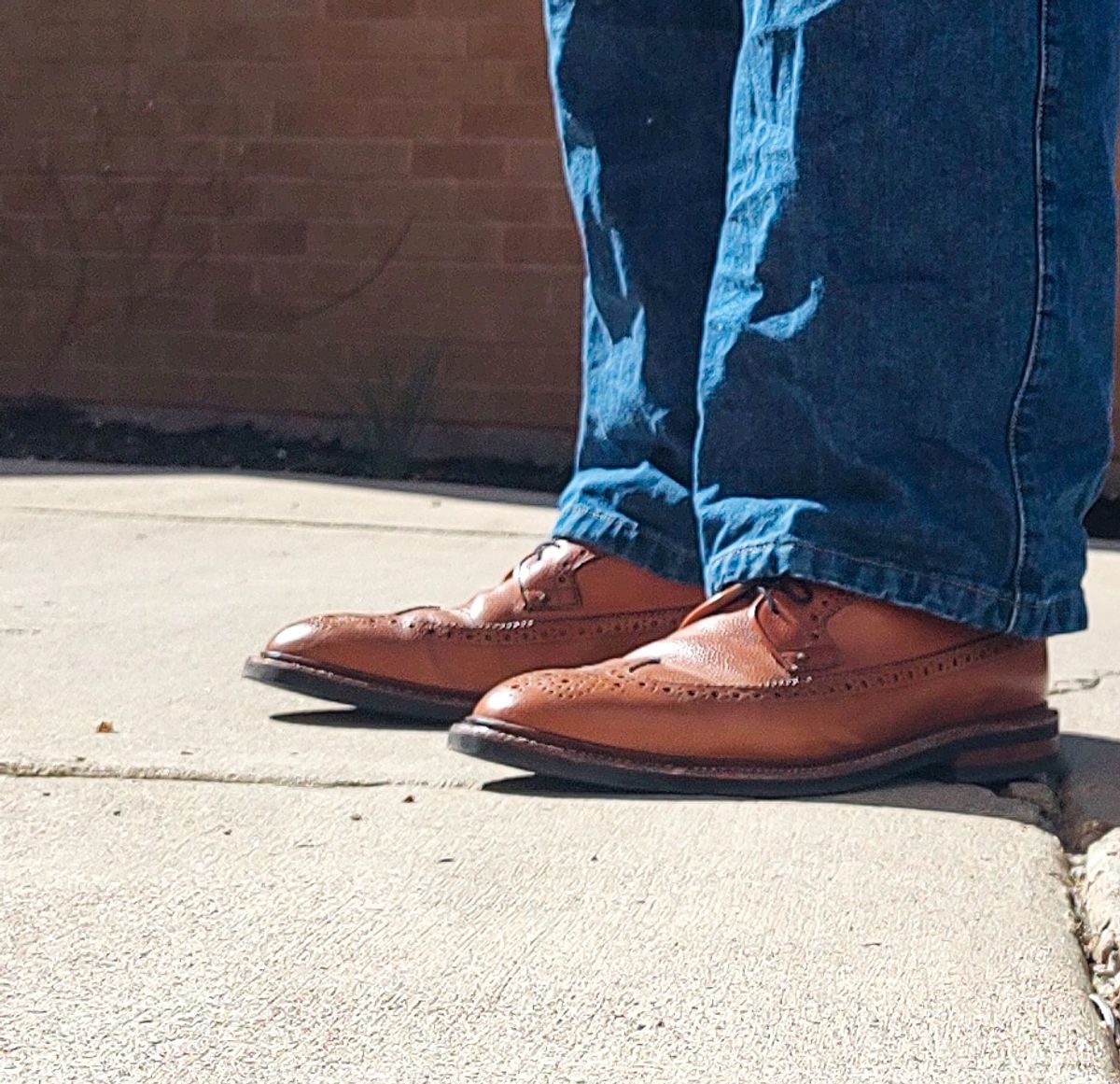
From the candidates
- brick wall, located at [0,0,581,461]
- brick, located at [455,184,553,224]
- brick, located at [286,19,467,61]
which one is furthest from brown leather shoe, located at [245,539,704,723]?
brick, located at [286,19,467,61]

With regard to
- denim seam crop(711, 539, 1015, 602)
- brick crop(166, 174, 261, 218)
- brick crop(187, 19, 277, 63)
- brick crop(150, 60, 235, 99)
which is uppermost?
brick crop(187, 19, 277, 63)

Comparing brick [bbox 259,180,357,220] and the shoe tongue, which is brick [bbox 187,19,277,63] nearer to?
brick [bbox 259,180,357,220]

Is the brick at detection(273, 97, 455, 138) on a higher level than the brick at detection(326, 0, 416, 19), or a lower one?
lower

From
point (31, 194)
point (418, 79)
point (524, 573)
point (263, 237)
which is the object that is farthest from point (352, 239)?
point (524, 573)

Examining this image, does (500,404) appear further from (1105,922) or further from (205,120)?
(1105,922)

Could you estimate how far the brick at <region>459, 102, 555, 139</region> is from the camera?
530 centimetres

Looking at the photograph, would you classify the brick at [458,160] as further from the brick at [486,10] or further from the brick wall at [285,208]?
the brick at [486,10]

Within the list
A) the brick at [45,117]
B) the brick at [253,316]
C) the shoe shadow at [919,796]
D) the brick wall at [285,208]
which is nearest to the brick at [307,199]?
the brick wall at [285,208]

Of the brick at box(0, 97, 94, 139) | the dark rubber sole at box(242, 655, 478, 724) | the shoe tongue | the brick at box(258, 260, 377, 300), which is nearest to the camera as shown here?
the shoe tongue

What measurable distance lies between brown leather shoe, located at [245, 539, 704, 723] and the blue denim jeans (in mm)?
239

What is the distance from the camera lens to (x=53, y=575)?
2514 mm

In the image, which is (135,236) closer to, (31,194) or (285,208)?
(31,194)

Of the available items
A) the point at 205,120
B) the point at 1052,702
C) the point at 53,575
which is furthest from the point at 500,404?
the point at 1052,702

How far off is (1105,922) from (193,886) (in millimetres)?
570
